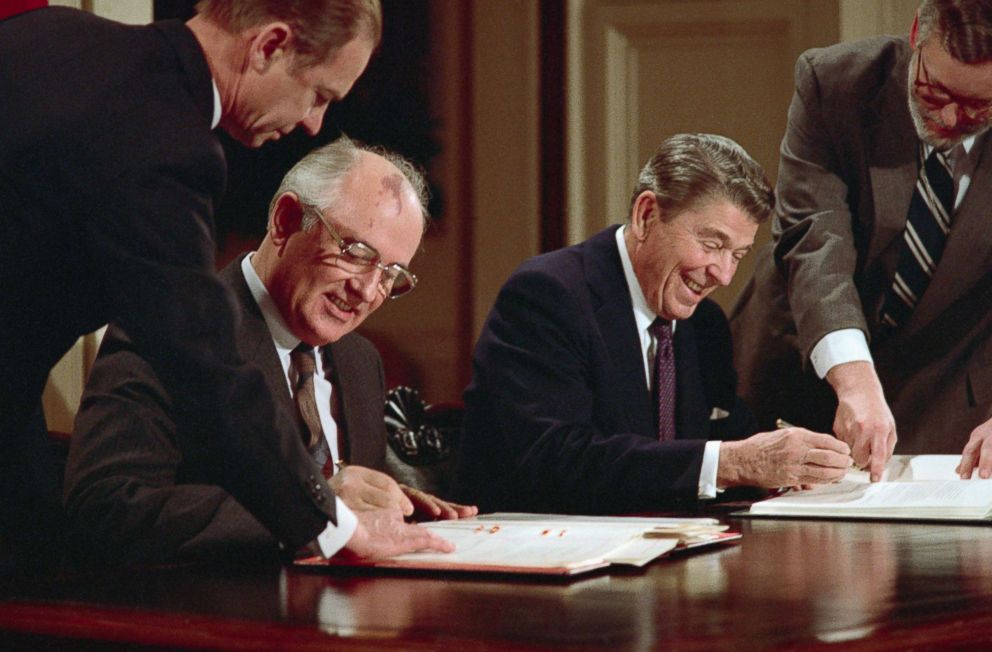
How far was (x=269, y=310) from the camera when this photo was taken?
2.31 metres

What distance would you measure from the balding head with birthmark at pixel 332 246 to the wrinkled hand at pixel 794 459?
0.71m

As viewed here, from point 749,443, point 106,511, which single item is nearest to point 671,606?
point 106,511

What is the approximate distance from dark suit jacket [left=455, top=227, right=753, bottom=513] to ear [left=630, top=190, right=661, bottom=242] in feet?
0.23

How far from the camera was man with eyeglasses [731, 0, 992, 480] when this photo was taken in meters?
2.84

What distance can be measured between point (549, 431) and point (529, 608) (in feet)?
4.32

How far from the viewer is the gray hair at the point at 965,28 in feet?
8.09

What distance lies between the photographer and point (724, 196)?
2.70 m

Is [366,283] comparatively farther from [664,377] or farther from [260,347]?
[664,377]

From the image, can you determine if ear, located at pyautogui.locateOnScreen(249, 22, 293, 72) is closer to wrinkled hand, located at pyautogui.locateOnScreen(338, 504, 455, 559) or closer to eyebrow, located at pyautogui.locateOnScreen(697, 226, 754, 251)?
wrinkled hand, located at pyautogui.locateOnScreen(338, 504, 455, 559)

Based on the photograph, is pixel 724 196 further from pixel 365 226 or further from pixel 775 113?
pixel 775 113

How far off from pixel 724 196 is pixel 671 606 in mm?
1590

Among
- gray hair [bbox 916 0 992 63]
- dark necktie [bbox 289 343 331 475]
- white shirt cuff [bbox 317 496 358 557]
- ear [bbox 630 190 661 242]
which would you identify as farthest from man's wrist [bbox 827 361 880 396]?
white shirt cuff [bbox 317 496 358 557]

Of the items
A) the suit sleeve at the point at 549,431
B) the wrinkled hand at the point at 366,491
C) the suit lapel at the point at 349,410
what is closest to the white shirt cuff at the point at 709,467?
the suit sleeve at the point at 549,431

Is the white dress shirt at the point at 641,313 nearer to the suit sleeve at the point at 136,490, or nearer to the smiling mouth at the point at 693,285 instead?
the smiling mouth at the point at 693,285
